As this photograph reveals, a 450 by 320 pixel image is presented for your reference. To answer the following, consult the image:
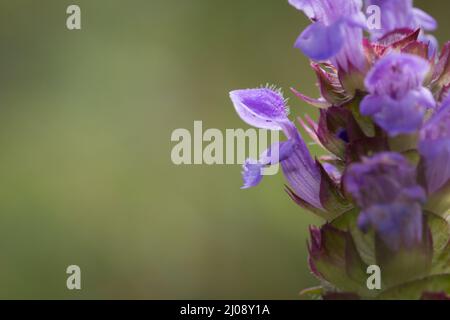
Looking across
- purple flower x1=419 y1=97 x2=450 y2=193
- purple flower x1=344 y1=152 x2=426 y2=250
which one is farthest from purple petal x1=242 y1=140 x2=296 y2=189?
purple flower x1=419 y1=97 x2=450 y2=193

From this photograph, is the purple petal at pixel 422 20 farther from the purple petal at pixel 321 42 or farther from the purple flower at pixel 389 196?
the purple flower at pixel 389 196

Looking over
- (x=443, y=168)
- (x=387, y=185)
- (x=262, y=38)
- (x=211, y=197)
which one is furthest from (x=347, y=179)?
(x=262, y=38)

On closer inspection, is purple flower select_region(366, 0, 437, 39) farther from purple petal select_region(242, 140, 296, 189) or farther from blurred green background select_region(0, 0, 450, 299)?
blurred green background select_region(0, 0, 450, 299)

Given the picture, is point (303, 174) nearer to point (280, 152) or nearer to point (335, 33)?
point (280, 152)

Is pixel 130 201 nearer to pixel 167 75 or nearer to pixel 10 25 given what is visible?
pixel 167 75

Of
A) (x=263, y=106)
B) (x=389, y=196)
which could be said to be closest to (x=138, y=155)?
(x=263, y=106)

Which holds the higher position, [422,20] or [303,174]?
[422,20]

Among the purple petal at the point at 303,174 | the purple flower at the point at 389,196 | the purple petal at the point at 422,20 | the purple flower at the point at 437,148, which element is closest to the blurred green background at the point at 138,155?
the purple petal at the point at 422,20
